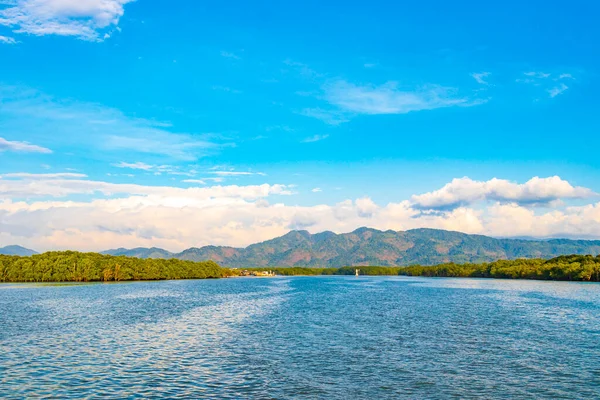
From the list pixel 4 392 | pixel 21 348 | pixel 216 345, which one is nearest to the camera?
pixel 4 392

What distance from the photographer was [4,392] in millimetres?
35531

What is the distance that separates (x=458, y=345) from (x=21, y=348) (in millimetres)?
50011

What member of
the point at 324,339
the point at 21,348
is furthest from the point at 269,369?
the point at 21,348

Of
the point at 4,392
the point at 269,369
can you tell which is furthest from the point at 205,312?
the point at 4,392

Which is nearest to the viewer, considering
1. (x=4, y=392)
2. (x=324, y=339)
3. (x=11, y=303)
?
(x=4, y=392)

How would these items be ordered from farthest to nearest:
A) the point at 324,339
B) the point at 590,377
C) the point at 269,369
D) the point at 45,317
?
1. the point at 45,317
2. the point at 324,339
3. the point at 269,369
4. the point at 590,377

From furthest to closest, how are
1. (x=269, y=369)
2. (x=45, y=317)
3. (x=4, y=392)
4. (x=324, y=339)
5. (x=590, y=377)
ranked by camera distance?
1. (x=45, y=317)
2. (x=324, y=339)
3. (x=269, y=369)
4. (x=590, y=377)
5. (x=4, y=392)

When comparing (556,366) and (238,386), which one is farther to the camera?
(556,366)

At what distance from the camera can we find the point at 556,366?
46.0m

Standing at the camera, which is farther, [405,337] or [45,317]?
[45,317]

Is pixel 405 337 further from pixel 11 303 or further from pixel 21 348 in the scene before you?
pixel 11 303

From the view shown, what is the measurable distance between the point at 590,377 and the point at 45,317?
80881 millimetres

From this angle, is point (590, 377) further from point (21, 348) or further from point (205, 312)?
point (205, 312)

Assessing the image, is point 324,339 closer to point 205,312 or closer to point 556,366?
point 556,366
